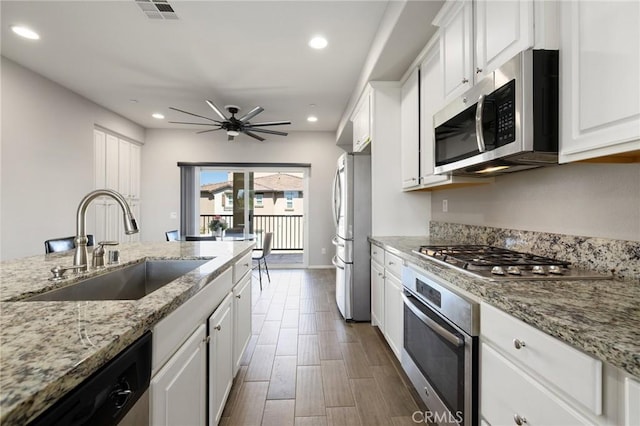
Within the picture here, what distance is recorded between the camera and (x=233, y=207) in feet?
19.9

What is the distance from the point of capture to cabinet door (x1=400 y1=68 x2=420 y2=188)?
2.59 m

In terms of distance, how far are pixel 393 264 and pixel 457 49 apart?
145 cm

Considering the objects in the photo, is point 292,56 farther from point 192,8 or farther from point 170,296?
point 170,296

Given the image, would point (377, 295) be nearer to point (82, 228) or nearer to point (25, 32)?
point (82, 228)

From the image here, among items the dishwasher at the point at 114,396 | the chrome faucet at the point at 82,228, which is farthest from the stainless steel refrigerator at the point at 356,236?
the dishwasher at the point at 114,396

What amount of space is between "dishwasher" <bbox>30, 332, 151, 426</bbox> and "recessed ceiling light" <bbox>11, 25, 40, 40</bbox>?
352 cm

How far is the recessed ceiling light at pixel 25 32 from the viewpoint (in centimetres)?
269

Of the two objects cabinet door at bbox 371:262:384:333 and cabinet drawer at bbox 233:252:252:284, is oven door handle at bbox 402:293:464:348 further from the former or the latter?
cabinet drawer at bbox 233:252:252:284

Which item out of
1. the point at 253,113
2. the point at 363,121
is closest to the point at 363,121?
the point at 363,121

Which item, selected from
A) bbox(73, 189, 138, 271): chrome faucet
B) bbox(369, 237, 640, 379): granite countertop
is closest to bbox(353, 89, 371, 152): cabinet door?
bbox(369, 237, 640, 379): granite countertop

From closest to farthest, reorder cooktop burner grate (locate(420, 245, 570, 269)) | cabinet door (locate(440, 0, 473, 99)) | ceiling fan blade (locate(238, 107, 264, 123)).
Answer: cooktop burner grate (locate(420, 245, 570, 269))
cabinet door (locate(440, 0, 473, 99))
ceiling fan blade (locate(238, 107, 264, 123))

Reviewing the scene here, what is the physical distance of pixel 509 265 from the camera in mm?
1371

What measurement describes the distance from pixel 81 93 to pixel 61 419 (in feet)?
16.5

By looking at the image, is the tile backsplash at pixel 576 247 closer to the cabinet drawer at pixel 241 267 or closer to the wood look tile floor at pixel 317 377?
the wood look tile floor at pixel 317 377
